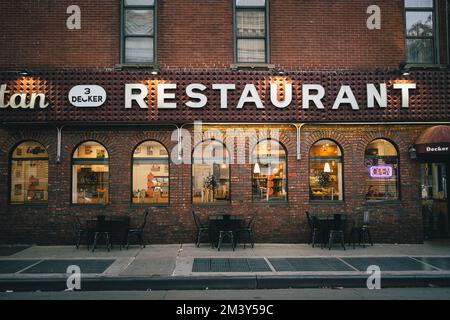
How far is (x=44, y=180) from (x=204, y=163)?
4912mm

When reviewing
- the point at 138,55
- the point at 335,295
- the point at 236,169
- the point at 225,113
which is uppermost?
the point at 138,55

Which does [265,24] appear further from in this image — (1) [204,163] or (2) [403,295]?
(2) [403,295]

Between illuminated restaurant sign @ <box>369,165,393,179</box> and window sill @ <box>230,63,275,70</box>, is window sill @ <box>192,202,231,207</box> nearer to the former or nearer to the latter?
window sill @ <box>230,63,275,70</box>

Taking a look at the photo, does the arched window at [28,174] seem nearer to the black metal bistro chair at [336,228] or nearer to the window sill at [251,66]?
the window sill at [251,66]

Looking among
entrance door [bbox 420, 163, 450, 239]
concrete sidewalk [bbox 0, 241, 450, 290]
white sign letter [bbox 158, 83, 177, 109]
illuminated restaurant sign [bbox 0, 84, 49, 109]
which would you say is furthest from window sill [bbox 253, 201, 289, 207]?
illuminated restaurant sign [bbox 0, 84, 49, 109]

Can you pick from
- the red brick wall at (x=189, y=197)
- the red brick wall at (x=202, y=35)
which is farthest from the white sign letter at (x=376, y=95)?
the red brick wall at (x=202, y=35)

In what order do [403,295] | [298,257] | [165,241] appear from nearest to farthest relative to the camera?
[403,295]
[298,257]
[165,241]

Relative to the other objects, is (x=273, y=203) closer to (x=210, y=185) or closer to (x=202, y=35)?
(x=210, y=185)

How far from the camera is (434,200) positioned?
12328mm

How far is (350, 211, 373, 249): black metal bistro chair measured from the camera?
35.9ft

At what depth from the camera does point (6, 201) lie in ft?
37.0

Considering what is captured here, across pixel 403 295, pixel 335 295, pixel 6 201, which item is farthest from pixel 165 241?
pixel 403 295

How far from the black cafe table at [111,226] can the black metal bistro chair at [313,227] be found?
5.30m

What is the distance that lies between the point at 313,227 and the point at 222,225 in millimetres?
2678
